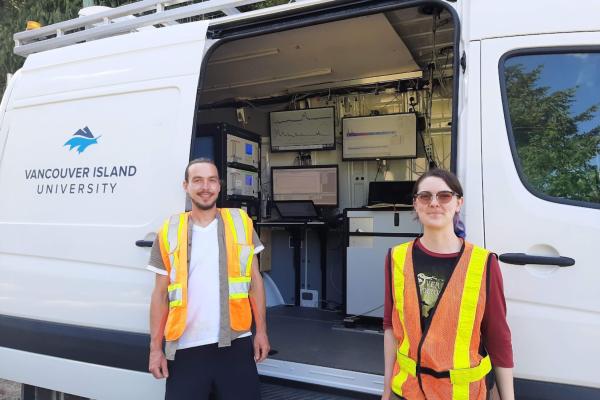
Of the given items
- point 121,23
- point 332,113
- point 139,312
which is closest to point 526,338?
point 139,312

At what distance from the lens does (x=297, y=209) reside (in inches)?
204

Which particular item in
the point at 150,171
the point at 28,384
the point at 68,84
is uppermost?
the point at 68,84

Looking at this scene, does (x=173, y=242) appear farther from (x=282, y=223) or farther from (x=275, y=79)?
(x=275, y=79)

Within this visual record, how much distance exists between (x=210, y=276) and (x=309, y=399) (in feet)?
2.67

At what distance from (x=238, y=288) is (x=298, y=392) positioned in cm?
72

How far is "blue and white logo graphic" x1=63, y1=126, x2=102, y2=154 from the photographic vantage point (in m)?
2.81

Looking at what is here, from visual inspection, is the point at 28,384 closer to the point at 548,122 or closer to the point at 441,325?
the point at 441,325

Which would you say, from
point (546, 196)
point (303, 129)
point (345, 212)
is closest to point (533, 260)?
point (546, 196)

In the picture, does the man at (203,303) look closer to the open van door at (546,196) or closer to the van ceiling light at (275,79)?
the open van door at (546,196)

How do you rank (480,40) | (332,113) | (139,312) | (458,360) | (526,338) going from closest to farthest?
(458,360) → (526,338) → (480,40) → (139,312) → (332,113)

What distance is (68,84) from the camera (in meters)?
2.97

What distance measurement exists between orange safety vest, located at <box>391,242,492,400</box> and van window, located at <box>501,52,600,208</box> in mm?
588

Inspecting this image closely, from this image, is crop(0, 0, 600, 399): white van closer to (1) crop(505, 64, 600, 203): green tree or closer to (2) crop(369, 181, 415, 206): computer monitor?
(1) crop(505, 64, 600, 203): green tree

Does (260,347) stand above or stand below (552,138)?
below
